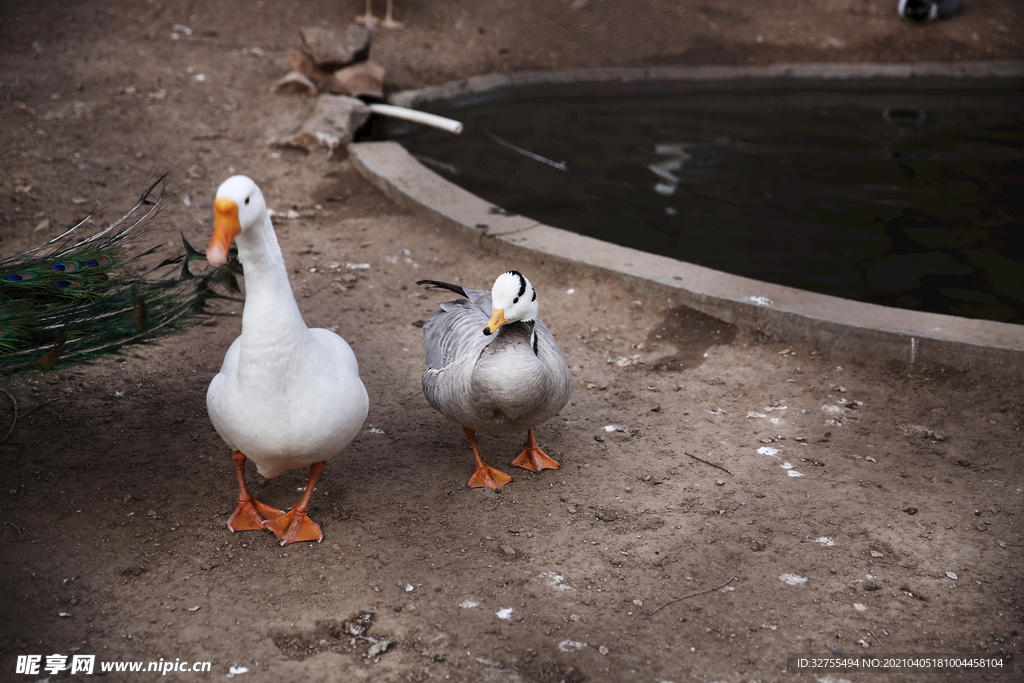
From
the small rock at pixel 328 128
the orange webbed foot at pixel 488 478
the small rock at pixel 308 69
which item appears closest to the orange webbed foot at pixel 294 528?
the orange webbed foot at pixel 488 478

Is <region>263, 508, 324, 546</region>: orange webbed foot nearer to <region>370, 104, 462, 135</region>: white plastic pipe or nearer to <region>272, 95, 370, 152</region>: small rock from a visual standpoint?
<region>370, 104, 462, 135</region>: white plastic pipe

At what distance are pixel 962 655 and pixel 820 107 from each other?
371 inches

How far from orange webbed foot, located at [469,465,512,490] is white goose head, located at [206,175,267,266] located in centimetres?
181

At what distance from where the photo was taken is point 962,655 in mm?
2891

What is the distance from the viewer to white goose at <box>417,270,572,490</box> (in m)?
3.55

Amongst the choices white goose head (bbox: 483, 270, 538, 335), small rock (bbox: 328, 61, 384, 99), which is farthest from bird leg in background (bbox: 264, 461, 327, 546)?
small rock (bbox: 328, 61, 384, 99)

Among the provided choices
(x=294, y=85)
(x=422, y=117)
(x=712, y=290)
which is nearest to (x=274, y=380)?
(x=712, y=290)

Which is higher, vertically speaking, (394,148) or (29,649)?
(394,148)

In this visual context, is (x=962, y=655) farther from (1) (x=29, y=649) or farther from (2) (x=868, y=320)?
(1) (x=29, y=649)

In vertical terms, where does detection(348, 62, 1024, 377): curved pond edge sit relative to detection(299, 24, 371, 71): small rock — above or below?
below

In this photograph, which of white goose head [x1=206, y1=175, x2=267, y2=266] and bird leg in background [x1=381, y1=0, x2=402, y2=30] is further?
bird leg in background [x1=381, y1=0, x2=402, y2=30]

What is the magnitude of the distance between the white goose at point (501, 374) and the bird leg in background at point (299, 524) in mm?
760

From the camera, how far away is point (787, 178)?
811 cm

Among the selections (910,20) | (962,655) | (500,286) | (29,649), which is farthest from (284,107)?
(910,20)
